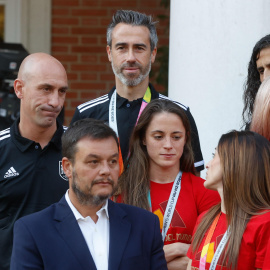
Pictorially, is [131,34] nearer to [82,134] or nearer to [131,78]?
[131,78]

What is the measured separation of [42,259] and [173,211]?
88 centimetres

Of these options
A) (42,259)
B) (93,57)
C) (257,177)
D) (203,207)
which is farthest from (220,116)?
(93,57)

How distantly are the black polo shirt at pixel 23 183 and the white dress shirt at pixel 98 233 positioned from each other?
0.60 metres

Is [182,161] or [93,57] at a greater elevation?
[93,57]

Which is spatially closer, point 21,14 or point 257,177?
point 257,177

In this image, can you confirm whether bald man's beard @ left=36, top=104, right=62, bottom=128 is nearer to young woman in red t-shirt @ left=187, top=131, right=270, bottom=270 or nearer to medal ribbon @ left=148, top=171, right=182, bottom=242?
medal ribbon @ left=148, top=171, right=182, bottom=242

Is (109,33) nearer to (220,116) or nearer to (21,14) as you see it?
(220,116)

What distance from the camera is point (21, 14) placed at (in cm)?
817

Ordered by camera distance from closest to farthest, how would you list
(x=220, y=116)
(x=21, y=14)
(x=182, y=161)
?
(x=182, y=161), (x=220, y=116), (x=21, y=14)

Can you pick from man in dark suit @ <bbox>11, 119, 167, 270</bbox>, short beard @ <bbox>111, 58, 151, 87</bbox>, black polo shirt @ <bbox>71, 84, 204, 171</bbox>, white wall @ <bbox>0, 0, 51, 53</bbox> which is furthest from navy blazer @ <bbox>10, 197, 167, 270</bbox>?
white wall @ <bbox>0, 0, 51, 53</bbox>

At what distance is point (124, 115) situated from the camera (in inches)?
175

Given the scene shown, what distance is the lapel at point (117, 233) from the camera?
324 cm

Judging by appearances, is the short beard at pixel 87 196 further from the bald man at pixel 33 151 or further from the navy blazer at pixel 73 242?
the bald man at pixel 33 151

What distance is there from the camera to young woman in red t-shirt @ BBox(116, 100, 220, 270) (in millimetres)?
3799
